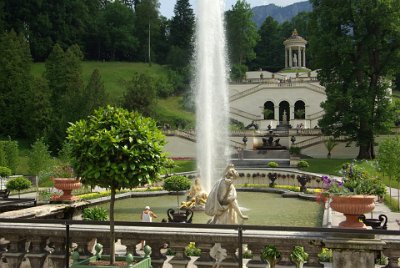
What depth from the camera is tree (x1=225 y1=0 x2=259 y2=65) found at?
74.9 metres

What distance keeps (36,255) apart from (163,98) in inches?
2507

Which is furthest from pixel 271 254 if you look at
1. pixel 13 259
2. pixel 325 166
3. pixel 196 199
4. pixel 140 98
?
pixel 140 98

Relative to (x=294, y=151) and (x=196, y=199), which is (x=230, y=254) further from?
(x=294, y=151)

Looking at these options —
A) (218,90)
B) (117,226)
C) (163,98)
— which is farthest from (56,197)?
(163,98)

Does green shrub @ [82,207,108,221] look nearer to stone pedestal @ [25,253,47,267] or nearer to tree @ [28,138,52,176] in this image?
stone pedestal @ [25,253,47,267]

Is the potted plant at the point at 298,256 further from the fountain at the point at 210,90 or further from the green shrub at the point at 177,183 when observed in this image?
the fountain at the point at 210,90

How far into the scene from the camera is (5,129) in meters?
50.0

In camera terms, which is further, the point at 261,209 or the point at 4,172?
the point at 4,172

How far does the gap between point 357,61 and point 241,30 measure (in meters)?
41.1

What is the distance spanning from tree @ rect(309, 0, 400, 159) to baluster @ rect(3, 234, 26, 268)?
2964 centimetres

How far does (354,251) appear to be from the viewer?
19.2ft

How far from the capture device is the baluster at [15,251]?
22.6ft

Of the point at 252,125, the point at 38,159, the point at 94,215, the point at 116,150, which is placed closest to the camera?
the point at 116,150

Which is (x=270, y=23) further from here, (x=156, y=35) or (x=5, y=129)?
(x=5, y=129)
